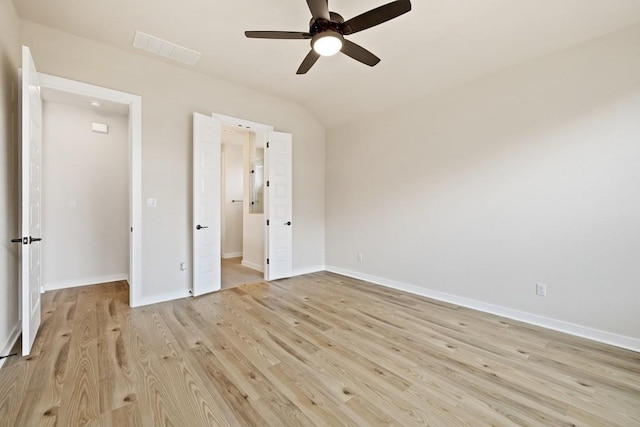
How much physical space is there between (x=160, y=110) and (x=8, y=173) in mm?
1638

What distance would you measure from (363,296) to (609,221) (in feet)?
8.69

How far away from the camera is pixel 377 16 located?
1.96 meters

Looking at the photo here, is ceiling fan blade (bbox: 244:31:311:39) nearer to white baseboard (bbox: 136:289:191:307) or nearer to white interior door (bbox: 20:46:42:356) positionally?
white interior door (bbox: 20:46:42:356)

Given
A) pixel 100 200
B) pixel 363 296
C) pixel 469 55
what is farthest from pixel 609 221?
pixel 100 200

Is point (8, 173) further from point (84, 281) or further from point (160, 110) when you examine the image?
point (84, 281)

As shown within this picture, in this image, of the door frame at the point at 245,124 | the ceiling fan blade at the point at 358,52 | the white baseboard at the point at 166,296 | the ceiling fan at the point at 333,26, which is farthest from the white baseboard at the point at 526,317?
the ceiling fan at the point at 333,26

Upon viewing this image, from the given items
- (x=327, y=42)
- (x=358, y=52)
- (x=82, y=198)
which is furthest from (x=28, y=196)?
(x=358, y=52)

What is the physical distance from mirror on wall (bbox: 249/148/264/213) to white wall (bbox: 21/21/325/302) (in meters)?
1.28

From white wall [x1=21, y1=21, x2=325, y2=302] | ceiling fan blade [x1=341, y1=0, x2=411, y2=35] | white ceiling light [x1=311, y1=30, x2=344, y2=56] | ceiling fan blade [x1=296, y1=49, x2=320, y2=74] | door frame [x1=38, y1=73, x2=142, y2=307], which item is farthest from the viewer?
door frame [x1=38, y1=73, x2=142, y2=307]

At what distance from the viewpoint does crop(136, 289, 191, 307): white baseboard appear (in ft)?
11.3

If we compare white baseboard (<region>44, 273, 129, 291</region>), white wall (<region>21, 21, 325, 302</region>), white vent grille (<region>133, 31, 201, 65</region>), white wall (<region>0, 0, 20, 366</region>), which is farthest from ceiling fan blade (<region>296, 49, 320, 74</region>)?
white baseboard (<region>44, 273, 129, 291</region>)

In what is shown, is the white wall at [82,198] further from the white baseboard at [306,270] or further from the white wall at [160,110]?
the white baseboard at [306,270]

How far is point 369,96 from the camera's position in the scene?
4.19m

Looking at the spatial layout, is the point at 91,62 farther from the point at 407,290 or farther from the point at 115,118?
the point at 407,290
